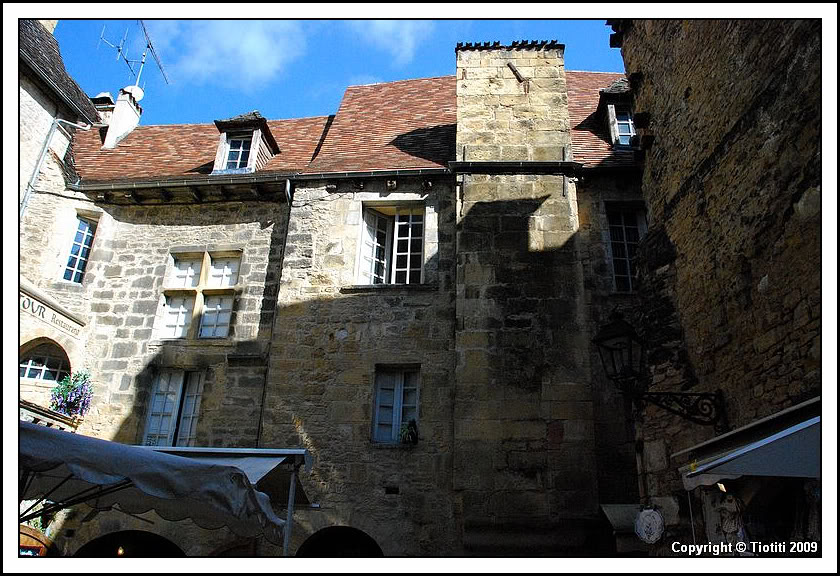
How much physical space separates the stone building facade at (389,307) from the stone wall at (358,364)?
26 mm

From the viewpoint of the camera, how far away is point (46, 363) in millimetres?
8461

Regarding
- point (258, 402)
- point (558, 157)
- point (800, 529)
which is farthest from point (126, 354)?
point (800, 529)

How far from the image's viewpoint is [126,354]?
27.8ft

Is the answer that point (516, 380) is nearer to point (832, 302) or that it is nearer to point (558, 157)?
point (558, 157)

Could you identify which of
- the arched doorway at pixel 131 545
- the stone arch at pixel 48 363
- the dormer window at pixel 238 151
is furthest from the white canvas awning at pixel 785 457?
the dormer window at pixel 238 151

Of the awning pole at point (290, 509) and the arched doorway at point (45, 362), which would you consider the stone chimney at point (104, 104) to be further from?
the awning pole at point (290, 509)

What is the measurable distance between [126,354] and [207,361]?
122 centimetres

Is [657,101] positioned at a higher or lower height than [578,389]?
higher

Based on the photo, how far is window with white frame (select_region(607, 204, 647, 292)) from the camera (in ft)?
27.4

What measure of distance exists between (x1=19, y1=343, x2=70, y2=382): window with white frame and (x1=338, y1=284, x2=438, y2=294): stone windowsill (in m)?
4.03

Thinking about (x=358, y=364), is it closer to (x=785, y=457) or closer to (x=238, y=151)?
(x=238, y=151)

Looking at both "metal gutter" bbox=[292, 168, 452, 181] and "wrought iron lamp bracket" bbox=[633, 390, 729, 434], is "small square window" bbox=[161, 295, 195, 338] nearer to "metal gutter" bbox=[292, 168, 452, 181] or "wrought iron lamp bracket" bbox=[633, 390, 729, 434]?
"metal gutter" bbox=[292, 168, 452, 181]

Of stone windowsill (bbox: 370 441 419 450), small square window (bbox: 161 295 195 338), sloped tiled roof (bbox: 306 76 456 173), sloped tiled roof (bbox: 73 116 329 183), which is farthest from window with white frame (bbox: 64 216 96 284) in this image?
stone windowsill (bbox: 370 441 419 450)

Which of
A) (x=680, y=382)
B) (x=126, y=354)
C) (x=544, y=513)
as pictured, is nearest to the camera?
(x=680, y=382)
